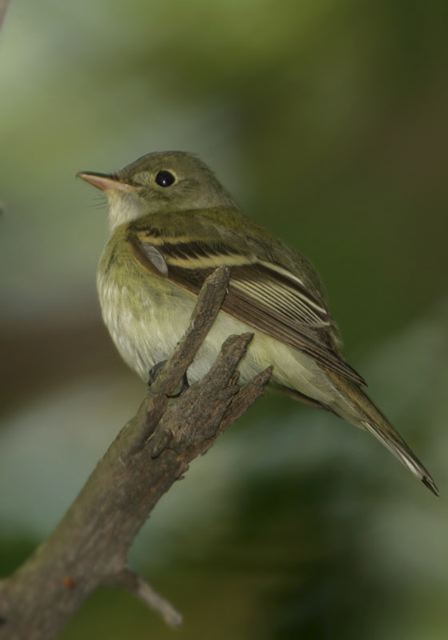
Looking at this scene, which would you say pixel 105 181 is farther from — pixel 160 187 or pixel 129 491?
pixel 129 491

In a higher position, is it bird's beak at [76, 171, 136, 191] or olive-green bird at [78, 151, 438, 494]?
bird's beak at [76, 171, 136, 191]

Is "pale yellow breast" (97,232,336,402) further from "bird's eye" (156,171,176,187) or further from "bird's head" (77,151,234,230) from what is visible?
"bird's eye" (156,171,176,187)

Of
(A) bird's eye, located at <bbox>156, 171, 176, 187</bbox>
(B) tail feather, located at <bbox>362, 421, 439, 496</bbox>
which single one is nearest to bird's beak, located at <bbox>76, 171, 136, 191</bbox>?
(A) bird's eye, located at <bbox>156, 171, 176, 187</bbox>

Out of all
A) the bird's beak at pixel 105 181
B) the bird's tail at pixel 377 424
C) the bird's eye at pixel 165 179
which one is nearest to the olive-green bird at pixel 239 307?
the bird's tail at pixel 377 424

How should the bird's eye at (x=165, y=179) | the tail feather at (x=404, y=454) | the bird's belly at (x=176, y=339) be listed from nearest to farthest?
the tail feather at (x=404, y=454) → the bird's belly at (x=176, y=339) → the bird's eye at (x=165, y=179)

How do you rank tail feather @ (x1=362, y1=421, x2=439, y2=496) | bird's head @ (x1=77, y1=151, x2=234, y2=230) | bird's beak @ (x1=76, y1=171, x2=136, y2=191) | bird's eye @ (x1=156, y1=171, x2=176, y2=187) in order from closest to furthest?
tail feather @ (x1=362, y1=421, x2=439, y2=496)
bird's beak @ (x1=76, y1=171, x2=136, y2=191)
bird's head @ (x1=77, y1=151, x2=234, y2=230)
bird's eye @ (x1=156, y1=171, x2=176, y2=187)

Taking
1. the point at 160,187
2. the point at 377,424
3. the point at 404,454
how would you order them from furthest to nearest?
the point at 160,187, the point at 377,424, the point at 404,454

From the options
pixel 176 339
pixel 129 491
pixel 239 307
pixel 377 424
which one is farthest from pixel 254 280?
pixel 129 491

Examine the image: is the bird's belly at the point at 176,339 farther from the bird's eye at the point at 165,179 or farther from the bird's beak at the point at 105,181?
the bird's eye at the point at 165,179
